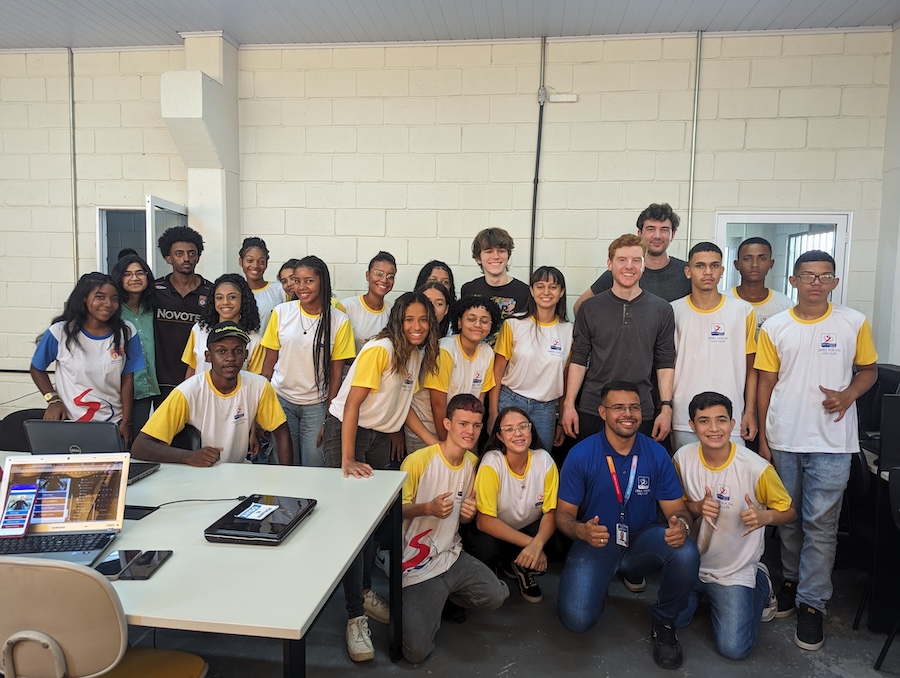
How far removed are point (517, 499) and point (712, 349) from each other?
1.16m

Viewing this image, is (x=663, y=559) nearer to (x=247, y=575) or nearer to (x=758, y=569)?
(x=758, y=569)

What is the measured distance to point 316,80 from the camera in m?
4.47

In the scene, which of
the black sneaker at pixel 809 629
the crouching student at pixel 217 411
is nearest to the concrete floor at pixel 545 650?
the black sneaker at pixel 809 629

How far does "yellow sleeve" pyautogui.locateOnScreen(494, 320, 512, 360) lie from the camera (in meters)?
2.96

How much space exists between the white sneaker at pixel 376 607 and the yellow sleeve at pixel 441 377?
0.93 m

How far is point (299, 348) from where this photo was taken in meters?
2.95

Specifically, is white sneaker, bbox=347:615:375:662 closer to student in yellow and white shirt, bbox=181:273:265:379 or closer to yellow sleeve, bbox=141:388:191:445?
yellow sleeve, bbox=141:388:191:445

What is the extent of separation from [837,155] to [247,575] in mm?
4526

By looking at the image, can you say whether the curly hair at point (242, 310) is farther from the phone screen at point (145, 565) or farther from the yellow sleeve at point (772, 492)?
the yellow sleeve at point (772, 492)

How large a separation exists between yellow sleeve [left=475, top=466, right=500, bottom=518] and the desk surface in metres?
0.50

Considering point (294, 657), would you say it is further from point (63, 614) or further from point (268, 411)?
point (268, 411)

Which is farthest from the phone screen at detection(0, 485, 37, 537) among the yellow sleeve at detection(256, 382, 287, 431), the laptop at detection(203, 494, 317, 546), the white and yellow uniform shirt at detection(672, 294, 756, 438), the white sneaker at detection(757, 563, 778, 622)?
the white sneaker at detection(757, 563, 778, 622)

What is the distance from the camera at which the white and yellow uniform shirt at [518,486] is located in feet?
8.50

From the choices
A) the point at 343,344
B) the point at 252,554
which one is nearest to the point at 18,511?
the point at 252,554
